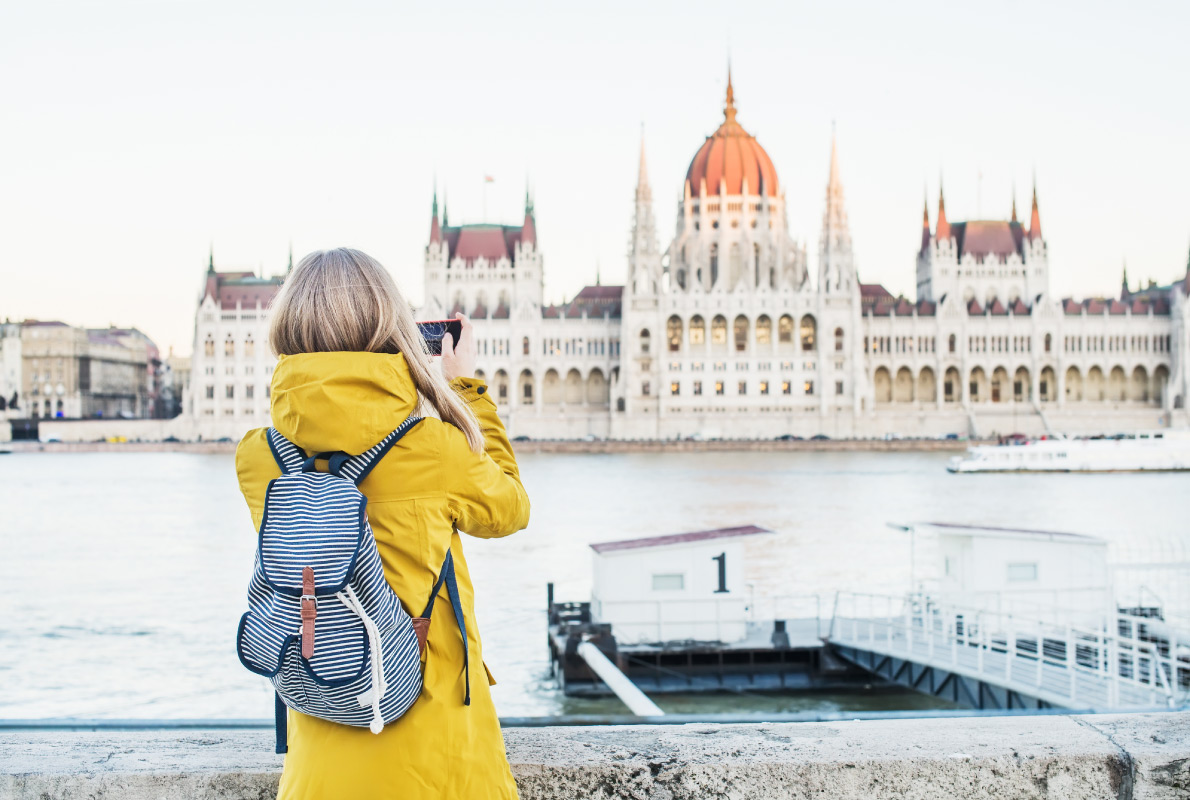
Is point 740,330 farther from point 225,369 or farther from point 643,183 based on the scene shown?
point 225,369

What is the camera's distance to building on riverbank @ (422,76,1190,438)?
248 ft

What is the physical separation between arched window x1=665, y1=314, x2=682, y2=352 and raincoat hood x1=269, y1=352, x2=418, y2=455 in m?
75.8

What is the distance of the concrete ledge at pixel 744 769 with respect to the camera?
223 cm

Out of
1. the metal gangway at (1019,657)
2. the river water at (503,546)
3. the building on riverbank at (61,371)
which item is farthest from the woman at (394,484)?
the building on riverbank at (61,371)

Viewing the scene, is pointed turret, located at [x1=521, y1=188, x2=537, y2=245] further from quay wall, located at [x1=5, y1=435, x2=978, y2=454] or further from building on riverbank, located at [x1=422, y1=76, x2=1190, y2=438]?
quay wall, located at [x1=5, y1=435, x2=978, y2=454]

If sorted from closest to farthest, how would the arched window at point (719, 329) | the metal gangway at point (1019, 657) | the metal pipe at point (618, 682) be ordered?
1. the metal gangway at point (1019, 657)
2. the metal pipe at point (618, 682)
3. the arched window at point (719, 329)

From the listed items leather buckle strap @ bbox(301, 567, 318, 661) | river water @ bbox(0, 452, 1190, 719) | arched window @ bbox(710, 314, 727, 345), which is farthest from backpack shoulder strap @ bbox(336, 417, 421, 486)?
arched window @ bbox(710, 314, 727, 345)

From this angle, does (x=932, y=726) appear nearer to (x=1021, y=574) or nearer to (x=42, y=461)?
(x=1021, y=574)

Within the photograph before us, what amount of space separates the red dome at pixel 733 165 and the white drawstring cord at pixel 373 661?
82519 mm

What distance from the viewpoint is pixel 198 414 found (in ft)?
271

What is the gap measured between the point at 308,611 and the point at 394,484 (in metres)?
0.25

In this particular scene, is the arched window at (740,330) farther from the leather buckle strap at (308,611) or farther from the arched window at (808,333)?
the leather buckle strap at (308,611)

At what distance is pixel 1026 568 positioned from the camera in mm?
13852

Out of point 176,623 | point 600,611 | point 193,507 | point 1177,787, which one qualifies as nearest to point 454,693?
point 1177,787
